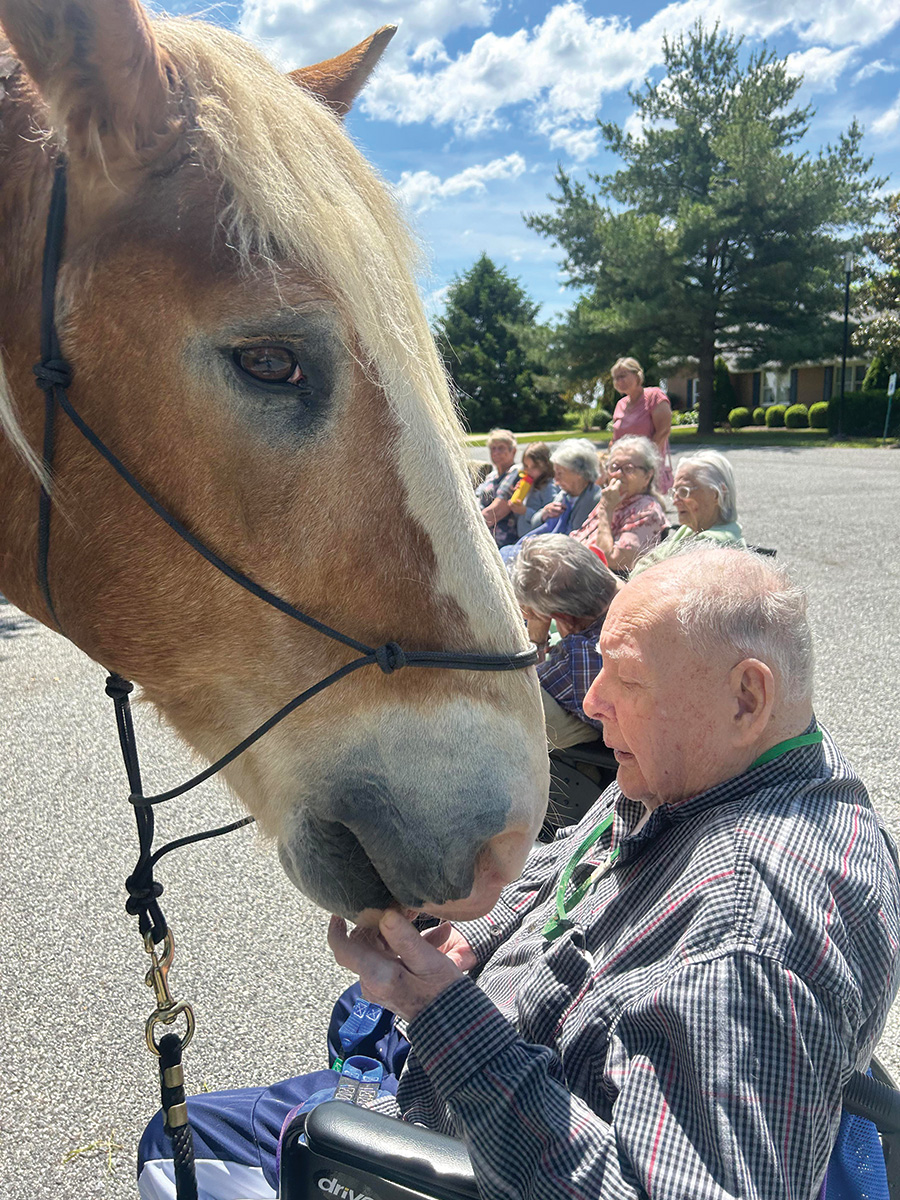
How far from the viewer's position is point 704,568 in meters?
1.45

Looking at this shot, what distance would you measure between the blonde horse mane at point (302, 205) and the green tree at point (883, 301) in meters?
28.6

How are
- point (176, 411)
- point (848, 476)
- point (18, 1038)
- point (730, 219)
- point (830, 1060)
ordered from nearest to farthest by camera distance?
point (830, 1060) < point (176, 411) < point (18, 1038) < point (848, 476) < point (730, 219)

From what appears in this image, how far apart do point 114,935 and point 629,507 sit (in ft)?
13.1

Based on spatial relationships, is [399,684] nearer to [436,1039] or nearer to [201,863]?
[436,1039]

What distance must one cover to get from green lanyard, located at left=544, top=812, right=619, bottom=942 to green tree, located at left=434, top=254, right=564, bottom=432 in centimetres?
3178

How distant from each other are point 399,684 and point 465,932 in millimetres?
811

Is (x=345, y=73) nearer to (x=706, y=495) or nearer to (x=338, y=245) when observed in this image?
(x=338, y=245)

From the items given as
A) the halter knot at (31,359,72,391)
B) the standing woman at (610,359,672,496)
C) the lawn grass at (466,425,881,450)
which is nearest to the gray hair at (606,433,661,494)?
the standing woman at (610,359,672,496)

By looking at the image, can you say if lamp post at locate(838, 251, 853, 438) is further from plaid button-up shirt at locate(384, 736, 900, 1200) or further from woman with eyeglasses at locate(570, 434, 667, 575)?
plaid button-up shirt at locate(384, 736, 900, 1200)

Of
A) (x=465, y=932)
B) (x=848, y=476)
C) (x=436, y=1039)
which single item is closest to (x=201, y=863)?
(x=465, y=932)

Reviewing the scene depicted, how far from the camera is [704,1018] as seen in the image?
3.36 ft

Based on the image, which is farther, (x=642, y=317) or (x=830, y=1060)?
(x=642, y=317)

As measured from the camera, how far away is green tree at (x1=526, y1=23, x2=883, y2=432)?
984 inches

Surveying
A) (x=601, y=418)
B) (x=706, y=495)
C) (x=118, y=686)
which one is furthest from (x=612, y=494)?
(x=601, y=418)
